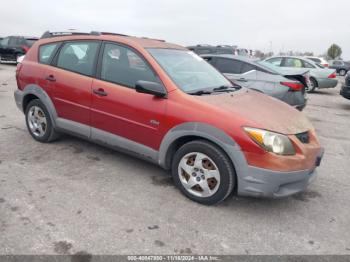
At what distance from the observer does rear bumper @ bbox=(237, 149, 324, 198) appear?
311 cm

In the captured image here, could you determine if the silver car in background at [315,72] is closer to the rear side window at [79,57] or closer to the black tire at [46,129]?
the rear side window at [79,57]

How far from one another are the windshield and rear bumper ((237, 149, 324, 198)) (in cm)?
118

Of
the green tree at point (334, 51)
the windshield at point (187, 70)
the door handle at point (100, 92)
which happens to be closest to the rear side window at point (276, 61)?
the windshield at point (187, 70)

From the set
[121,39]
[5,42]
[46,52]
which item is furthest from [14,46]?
[121,39]

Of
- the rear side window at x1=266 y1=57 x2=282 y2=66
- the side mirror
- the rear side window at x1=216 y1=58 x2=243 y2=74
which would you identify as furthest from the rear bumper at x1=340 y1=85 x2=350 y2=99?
the side mirror

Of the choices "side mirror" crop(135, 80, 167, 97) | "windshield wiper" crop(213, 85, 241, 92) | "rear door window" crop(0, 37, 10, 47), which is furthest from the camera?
"rear door window" crop(0, 37, 10, 47)

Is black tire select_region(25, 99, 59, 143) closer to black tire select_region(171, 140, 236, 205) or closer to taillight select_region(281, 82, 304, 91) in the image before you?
black tire select_region(171, 140, 236, 205)

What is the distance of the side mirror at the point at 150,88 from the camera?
353 cm

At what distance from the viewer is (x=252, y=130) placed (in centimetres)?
315

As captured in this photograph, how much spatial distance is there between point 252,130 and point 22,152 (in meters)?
3.29

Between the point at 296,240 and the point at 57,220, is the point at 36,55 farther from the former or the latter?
the point at 296,240

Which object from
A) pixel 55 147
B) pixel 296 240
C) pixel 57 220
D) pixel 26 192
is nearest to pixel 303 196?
pixel 296 240

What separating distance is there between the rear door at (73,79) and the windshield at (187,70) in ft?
3.03

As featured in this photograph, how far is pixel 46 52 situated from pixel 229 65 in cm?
408
